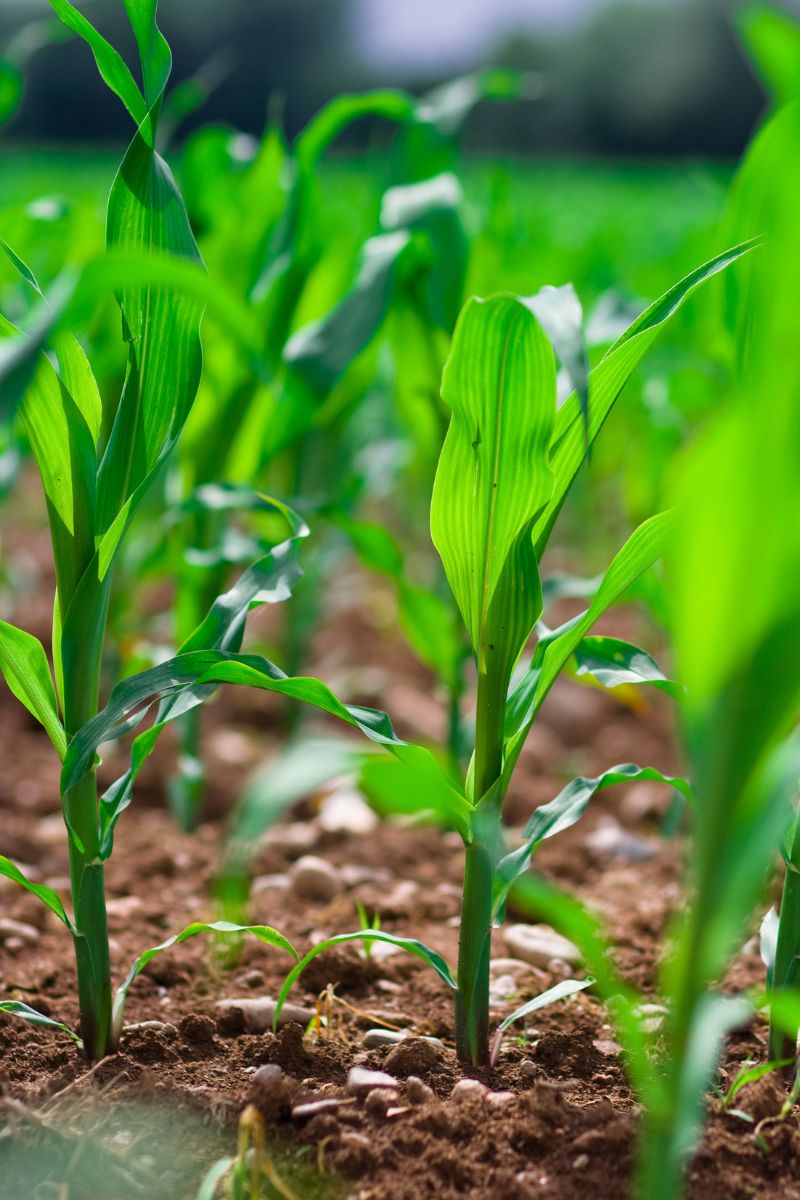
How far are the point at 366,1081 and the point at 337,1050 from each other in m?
0.11

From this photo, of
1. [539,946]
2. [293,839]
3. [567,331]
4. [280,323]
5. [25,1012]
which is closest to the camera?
[567,331]

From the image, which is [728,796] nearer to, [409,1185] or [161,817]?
[409,1185]

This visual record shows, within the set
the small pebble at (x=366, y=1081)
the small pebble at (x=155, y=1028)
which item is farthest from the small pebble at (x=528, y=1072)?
the small pebble at (x=155, y=1028)

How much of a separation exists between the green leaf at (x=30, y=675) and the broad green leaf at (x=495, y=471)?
0.37m

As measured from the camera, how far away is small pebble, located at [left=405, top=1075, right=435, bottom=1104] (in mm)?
931

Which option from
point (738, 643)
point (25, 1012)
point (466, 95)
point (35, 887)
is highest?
point (466, 95)

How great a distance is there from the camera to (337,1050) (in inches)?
41.8

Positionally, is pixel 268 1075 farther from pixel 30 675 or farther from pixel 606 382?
pixel 606 382

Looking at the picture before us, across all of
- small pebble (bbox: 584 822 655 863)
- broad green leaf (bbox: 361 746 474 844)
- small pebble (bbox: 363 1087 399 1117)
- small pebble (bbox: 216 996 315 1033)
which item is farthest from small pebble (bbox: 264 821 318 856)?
broad green leaf (bbox: 361 746 474 844)

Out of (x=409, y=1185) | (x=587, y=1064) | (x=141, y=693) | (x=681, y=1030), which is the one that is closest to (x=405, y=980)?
(x=587, y=1064)

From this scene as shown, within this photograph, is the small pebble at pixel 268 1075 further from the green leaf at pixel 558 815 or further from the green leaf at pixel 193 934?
the green leaf at pixel 558 815

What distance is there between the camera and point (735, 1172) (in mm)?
849

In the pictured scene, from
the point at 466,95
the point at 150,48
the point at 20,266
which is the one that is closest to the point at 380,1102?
the point at 20,266

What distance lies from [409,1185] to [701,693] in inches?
19.0
